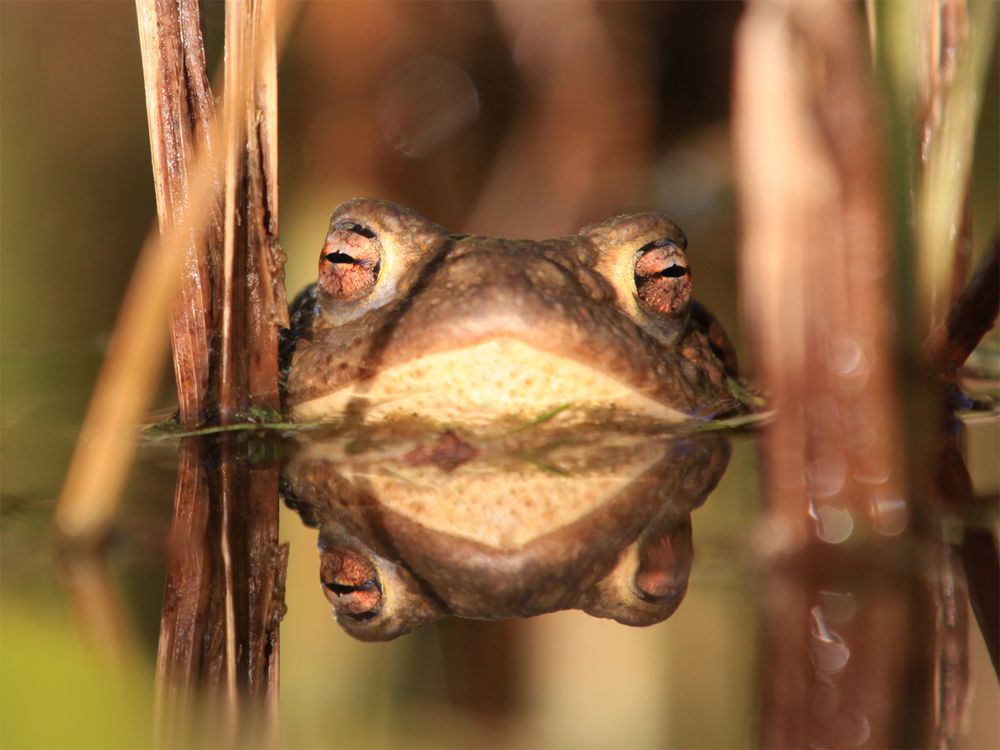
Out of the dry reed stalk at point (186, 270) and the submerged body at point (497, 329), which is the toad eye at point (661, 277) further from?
the dry reed stalk at point (186, 270)

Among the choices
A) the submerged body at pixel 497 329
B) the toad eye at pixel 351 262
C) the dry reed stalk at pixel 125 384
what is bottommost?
the dry reed stalk at pixel 125 384

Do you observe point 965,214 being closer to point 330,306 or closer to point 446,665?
point 330,306

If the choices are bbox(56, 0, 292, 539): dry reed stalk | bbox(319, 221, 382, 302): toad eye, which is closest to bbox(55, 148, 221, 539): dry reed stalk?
bbox(56, 0, 292, 539): dry reed stalk

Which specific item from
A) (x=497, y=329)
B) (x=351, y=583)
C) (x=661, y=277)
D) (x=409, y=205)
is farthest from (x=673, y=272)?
(x=409, y=205)

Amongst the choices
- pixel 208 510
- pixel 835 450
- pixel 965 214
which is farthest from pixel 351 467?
pixel 965 214

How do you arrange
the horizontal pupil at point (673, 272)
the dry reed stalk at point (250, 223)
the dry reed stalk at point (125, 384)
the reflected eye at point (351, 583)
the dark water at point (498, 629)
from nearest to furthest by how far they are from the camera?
1. the dark water at point (498, 629)
2. the reflected eye at point (351, 583)
3. the dry reed stalk at point (125, 384)
4. the dry reed stalk at point (250, 223)
5. the horizontal pupil at point (673, 272)

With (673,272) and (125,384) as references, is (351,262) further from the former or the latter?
(125,384)

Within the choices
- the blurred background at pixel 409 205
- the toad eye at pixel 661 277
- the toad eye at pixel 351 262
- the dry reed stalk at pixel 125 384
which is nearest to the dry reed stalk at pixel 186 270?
the dry reed stalk at pixel 125 384
